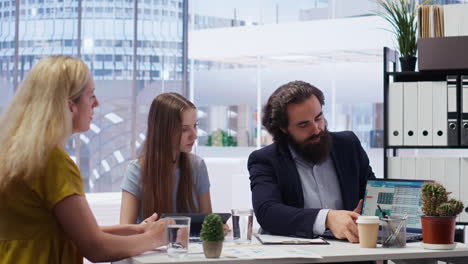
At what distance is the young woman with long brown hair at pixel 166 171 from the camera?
3008mm

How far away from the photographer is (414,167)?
4.08 meters

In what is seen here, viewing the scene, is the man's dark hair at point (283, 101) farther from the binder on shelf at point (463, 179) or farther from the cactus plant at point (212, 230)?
the binder on shelf at point (463, 179)

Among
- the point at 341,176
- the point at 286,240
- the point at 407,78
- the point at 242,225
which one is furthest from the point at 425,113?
the point at 242,225

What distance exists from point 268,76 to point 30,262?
929 cm

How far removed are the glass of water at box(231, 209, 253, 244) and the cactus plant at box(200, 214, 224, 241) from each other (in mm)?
250

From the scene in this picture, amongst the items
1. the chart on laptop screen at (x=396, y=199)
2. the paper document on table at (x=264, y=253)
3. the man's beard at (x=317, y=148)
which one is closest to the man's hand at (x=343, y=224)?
the chart on laptop screen at (x=396, y=199)

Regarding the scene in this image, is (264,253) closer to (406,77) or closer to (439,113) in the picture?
(439,113)

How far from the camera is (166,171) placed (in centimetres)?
303

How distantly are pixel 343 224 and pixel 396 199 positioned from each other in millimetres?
274

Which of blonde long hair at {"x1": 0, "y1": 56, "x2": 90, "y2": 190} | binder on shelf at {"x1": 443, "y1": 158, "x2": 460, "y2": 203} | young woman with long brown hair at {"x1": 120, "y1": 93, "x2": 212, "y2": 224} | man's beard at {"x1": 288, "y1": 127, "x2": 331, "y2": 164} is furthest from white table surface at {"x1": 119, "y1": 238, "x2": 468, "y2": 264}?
binder on shelf at {"x1": 443, "y1": 158, "x2": 460, "y2": 203}

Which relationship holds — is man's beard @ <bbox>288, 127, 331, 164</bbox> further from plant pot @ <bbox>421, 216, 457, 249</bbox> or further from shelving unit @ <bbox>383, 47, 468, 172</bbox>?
shelving unit @ <bbox>383, 47, 468, 172</bbox>

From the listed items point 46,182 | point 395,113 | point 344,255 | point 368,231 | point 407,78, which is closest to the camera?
point 46,182

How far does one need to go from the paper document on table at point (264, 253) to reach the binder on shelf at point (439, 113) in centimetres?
194

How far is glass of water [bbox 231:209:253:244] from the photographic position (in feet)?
8.02
